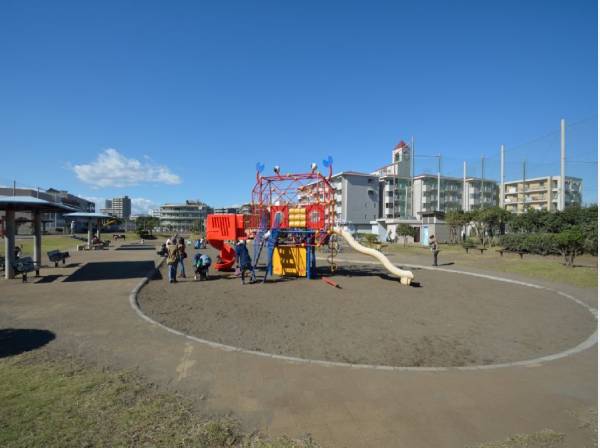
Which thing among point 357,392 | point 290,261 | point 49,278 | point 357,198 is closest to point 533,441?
point 357,392

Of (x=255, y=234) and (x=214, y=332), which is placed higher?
(x=255, y=234)

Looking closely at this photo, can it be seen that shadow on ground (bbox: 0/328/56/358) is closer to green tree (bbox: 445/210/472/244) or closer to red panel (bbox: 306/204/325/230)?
red panel (bbox: 306/204/325/230)

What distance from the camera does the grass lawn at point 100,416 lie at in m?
3.44

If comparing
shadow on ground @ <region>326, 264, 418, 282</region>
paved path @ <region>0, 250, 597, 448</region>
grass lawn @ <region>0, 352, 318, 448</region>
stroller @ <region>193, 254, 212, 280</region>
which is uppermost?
stroller @ <region>193, 254, 212, 280</region>

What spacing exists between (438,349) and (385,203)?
70617 mm

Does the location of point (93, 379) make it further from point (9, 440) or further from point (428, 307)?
point (428, 307)

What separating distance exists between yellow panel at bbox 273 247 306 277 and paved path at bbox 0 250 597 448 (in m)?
9.53

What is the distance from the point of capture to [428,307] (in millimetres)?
10156

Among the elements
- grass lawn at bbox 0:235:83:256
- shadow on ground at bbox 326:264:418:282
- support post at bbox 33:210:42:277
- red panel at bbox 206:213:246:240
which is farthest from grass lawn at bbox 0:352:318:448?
grass lawn at bbox 0:235:83:256

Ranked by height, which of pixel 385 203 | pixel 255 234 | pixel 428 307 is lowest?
pixel 428 307

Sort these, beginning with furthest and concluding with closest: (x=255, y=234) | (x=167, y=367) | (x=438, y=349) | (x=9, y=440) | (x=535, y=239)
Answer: (x=535, y=239) < (x=255, y=234) < (x=438, y=349) < (x=167, y=367) < (x=9, y=440)

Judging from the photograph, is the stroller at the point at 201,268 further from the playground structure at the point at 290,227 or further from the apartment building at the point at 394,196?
the apartment building at the point at 394,196

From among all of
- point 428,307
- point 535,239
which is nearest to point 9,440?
point 428,307

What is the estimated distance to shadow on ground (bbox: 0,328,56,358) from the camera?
5742 millimetres
